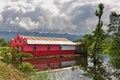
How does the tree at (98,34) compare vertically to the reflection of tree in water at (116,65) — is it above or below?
above

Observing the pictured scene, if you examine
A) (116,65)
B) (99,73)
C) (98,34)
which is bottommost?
(99,73)

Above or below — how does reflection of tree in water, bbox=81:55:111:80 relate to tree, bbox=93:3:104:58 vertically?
below

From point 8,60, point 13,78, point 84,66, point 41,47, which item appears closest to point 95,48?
point 84,66

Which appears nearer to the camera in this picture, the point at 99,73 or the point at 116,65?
the point at 116,65

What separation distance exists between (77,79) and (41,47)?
83.7 feet

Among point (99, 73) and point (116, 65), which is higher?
point (116, 65)

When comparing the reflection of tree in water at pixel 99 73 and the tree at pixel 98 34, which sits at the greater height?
the tree at pixel 98 34

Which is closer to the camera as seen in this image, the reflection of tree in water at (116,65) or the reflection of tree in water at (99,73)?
the reflection of tree in water at (116,65)

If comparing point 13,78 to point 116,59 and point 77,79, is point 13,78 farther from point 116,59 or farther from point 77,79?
point 116,59

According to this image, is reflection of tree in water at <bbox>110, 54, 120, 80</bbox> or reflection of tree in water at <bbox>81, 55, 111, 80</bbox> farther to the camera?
reflection of tree in water at <bbox>81, 55, 111, 80</bbox>

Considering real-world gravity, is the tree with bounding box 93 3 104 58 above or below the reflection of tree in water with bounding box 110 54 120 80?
above

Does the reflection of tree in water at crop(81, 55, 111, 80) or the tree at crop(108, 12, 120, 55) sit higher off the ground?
the tree at crop(108, 12, 120, 55)

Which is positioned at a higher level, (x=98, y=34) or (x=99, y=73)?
(x=98, y=34)

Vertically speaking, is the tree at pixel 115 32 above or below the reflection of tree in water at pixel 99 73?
above
